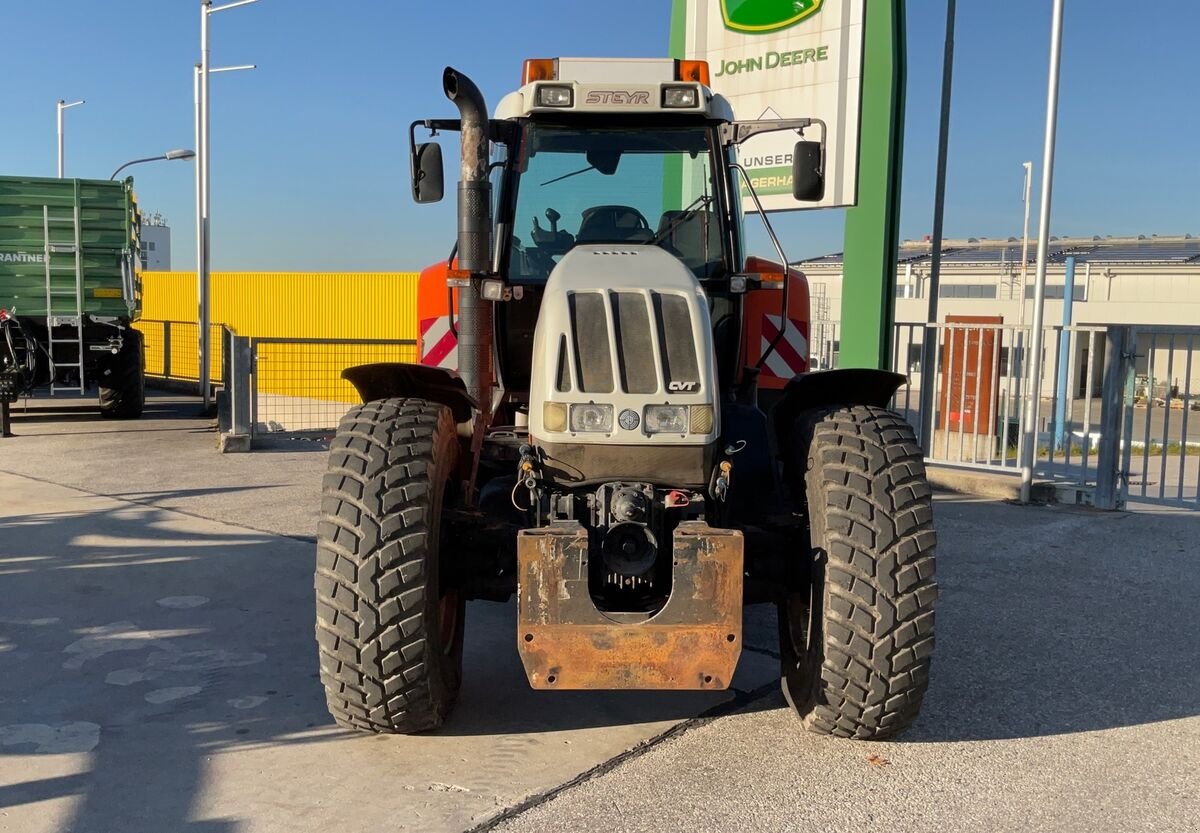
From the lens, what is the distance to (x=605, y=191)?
5.13 meters

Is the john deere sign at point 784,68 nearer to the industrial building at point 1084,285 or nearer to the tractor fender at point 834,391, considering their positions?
the tractor fender at point 834,391

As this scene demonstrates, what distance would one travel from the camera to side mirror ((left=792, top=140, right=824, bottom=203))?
519 cm

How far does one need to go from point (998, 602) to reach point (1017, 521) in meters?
2.65

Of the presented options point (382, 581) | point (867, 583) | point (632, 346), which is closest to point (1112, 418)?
point (867, 583)

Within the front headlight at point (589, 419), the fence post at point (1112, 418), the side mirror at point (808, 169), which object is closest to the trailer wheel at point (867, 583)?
the front headlight at point (589, 419)

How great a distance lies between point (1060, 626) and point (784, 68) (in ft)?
20.5

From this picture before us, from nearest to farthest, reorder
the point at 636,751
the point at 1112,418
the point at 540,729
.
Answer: the point at 636,751 < the point at 540,729 < the point at 1112,418

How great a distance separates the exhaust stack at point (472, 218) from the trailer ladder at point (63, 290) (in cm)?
1046

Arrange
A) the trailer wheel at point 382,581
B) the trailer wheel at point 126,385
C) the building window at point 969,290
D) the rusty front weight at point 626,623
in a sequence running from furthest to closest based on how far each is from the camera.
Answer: the building window at point 969,290, the trailer wheel at point 126,385, the trailer wheel at point 382,581, the rusty front weight at point 626,623

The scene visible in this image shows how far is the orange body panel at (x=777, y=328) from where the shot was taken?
20.1 feet

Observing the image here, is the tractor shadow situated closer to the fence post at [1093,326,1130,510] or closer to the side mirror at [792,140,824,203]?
the fence post at [1093,326,1130,510]

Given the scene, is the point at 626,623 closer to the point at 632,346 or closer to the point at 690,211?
the point at 632,346

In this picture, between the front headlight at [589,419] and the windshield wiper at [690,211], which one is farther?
the windshield wiper at [690,211]

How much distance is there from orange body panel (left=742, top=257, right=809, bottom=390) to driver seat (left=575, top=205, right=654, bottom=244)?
1.14m
